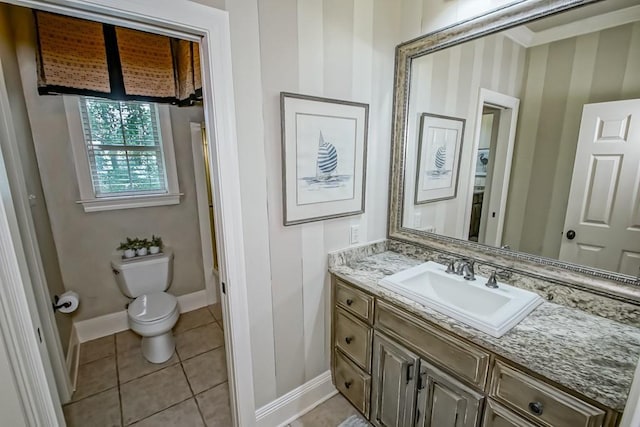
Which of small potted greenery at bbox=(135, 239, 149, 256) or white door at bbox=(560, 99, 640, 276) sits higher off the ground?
white door at bbox=(560, 99, 640, 276)

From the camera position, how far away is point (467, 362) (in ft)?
3.59

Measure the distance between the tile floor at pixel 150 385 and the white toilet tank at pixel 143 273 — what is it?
0.46 meters

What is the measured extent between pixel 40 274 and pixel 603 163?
9.44 ft

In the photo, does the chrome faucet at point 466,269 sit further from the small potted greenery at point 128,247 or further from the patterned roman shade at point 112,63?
the small potted greenery at point 128,247

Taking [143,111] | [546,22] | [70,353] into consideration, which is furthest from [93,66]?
[546,22]

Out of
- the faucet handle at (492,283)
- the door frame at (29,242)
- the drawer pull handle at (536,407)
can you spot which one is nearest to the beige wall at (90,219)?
the door frame at (29,242)

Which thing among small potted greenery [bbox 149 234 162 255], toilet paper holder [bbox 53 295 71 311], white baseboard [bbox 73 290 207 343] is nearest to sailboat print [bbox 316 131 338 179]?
small potted greenery [bbox 149 234 162 255]

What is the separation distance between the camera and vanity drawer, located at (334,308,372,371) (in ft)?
5.08

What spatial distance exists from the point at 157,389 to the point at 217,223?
1.49 metres

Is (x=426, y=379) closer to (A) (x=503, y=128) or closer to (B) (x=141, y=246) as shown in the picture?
(A) (x=503, y=128)

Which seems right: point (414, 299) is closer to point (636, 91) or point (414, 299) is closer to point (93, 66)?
point (636, 91)

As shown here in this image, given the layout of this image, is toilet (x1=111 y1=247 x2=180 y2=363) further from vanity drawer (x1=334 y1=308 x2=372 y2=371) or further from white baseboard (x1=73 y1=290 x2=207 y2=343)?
vanity drawer (x1=334 y1=308 x2=372 y2=371)

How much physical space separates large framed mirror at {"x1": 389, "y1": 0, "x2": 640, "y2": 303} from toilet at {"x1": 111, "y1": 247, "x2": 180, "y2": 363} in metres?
1.95

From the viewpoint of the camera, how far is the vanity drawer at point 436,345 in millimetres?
1067
